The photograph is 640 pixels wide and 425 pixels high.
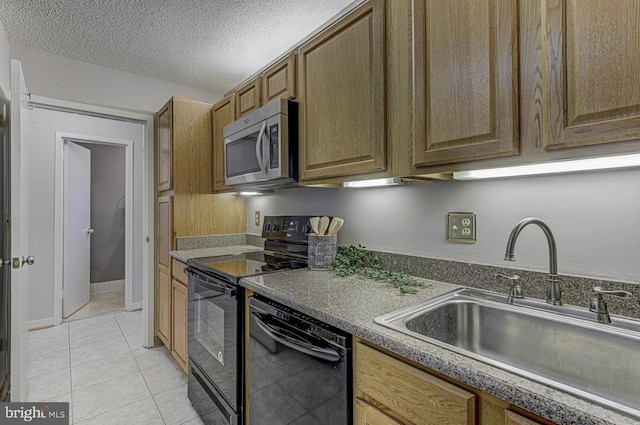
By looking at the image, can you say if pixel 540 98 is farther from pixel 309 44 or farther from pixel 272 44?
pixel 272 44

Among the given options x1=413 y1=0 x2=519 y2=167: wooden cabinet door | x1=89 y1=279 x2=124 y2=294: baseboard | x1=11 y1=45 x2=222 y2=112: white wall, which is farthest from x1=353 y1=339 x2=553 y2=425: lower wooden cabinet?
x1=89 y1=279 x2=124 y2=294: baseboard

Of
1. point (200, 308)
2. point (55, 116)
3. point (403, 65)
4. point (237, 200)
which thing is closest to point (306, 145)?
point (403, 65)

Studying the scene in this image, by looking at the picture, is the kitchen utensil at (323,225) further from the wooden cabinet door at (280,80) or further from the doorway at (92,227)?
the doorway at (92,227)

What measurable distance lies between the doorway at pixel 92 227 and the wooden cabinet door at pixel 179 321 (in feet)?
5.86

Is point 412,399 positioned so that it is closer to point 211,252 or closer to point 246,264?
point 246,264

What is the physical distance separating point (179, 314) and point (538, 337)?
2174mm

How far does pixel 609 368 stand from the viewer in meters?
0.85

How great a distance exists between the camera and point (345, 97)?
143 cm

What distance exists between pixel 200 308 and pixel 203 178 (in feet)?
3.81

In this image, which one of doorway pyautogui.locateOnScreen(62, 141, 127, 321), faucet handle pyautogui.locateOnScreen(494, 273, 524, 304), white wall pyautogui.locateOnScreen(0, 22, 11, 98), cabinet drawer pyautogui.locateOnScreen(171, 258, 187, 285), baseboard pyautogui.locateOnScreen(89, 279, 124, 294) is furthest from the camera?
baseboard pyautogui.locateOnScreen(89, 279, 124, 294)

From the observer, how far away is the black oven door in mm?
1503

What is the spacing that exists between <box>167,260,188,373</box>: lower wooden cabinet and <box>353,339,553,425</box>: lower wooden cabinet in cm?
163

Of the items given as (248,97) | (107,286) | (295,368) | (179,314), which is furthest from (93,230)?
(295,368)

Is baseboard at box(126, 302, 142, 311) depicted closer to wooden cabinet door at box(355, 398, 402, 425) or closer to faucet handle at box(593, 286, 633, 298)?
wooden cabinet door at box(355, 398, 402, 425)
